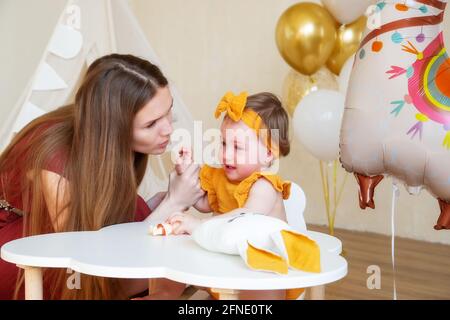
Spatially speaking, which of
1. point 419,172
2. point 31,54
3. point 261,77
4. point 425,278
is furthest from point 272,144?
point 261,77

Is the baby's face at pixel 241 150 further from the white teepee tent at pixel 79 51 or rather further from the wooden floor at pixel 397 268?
the white teepee tent at pixel 79 51

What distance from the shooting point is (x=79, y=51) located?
2.52 m

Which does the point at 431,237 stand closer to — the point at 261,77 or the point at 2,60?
the point at 261,77

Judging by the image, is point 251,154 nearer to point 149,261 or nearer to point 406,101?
point 406,101

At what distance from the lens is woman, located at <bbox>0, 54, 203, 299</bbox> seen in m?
1.54

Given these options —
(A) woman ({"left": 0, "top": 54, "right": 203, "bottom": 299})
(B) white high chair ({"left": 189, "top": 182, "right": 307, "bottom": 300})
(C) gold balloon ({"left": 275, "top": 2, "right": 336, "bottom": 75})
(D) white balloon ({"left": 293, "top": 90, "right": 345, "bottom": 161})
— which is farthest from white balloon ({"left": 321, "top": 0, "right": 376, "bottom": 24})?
(A) woman ({"left": 0, "top": 54, "right": 203, "bottom": 299})

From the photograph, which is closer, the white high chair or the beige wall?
the white high chair

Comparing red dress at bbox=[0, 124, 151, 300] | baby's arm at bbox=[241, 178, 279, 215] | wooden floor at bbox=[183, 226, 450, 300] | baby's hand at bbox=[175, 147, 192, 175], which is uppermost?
baby's hand at bbox=[175, 147, 192, 175]

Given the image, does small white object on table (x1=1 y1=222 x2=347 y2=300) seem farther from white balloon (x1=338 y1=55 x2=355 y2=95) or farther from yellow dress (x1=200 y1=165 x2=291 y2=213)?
white balloon (x1=338 y1=55 x2=355 y2=95)

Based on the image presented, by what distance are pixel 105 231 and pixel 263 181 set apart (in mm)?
396

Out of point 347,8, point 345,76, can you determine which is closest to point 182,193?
point 345,76

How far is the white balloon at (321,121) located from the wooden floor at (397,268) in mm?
607

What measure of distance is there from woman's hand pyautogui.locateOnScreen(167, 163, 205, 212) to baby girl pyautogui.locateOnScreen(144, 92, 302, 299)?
2 centimetres

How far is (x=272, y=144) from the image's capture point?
1670 mm
